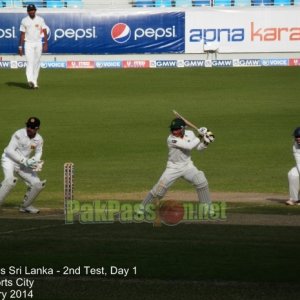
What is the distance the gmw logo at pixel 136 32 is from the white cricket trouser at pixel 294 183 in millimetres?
22739

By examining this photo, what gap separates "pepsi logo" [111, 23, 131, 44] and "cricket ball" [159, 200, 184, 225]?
2295 cm

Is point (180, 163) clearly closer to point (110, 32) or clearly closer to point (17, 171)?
point (17, 171)

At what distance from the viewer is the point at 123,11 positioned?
134ft

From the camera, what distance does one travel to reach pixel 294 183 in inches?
730

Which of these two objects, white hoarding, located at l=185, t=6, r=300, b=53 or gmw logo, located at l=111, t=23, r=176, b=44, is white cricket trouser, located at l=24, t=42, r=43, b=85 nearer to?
gmw logo, located at l=111, t=23, r=176, b=44

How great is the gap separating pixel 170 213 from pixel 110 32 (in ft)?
80.4

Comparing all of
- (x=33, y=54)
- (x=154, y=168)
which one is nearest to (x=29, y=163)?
(x=154, y=168)

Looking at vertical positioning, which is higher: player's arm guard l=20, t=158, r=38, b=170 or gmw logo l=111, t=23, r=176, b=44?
gmw logo l=111, t=23, r=176, b=44

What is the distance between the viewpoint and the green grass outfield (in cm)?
1188

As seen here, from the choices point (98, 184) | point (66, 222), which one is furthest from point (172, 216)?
point (98, 184)

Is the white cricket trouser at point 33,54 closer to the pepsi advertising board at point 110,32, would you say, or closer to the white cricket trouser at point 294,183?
the pepsi advertising board at point 110,32

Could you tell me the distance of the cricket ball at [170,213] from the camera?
53.3 ft

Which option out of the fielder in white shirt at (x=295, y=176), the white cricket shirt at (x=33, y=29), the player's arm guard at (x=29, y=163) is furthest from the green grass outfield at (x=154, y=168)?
the white cricket shirt at (x=33, y=29)

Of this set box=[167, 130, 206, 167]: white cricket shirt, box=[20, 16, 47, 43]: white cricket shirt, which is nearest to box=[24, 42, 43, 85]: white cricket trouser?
box=[20, 16, 47, 43]: white cricket shirt
